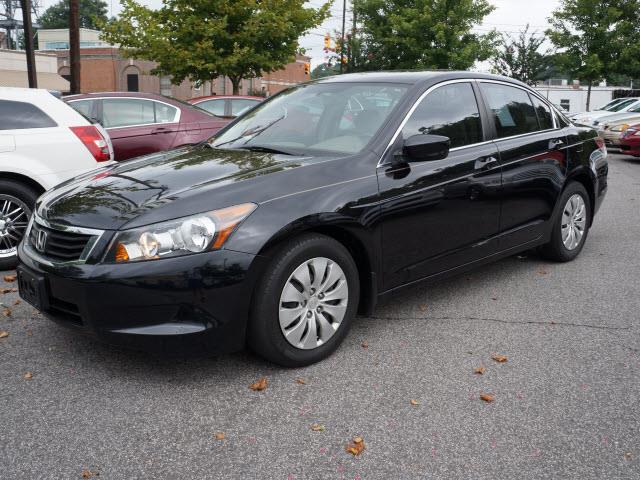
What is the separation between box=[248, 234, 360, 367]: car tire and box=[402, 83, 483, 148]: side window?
1.05m

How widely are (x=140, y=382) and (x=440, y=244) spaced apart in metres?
2.12

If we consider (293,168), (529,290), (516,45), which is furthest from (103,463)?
(516,45)

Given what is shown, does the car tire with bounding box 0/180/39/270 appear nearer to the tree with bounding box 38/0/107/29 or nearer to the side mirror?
the side mirror

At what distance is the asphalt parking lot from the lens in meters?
2.82

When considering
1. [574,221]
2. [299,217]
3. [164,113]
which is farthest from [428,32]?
[299,217]

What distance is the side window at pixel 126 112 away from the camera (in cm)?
890

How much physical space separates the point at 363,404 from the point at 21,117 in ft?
14.7

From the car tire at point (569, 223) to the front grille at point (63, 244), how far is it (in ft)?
13.3

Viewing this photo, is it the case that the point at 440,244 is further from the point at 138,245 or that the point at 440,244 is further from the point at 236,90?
the point at 236,90

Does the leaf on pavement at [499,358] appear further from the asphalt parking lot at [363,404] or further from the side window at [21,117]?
the side window at [21,117]

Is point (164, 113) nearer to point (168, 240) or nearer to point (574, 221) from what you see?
point (574, 221)

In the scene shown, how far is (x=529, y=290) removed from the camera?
5320 mm

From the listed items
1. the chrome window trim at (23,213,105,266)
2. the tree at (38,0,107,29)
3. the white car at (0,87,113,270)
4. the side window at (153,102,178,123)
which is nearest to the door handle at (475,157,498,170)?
the chrome window trim at (23,213,105,266)

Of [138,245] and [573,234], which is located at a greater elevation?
[138,245]
